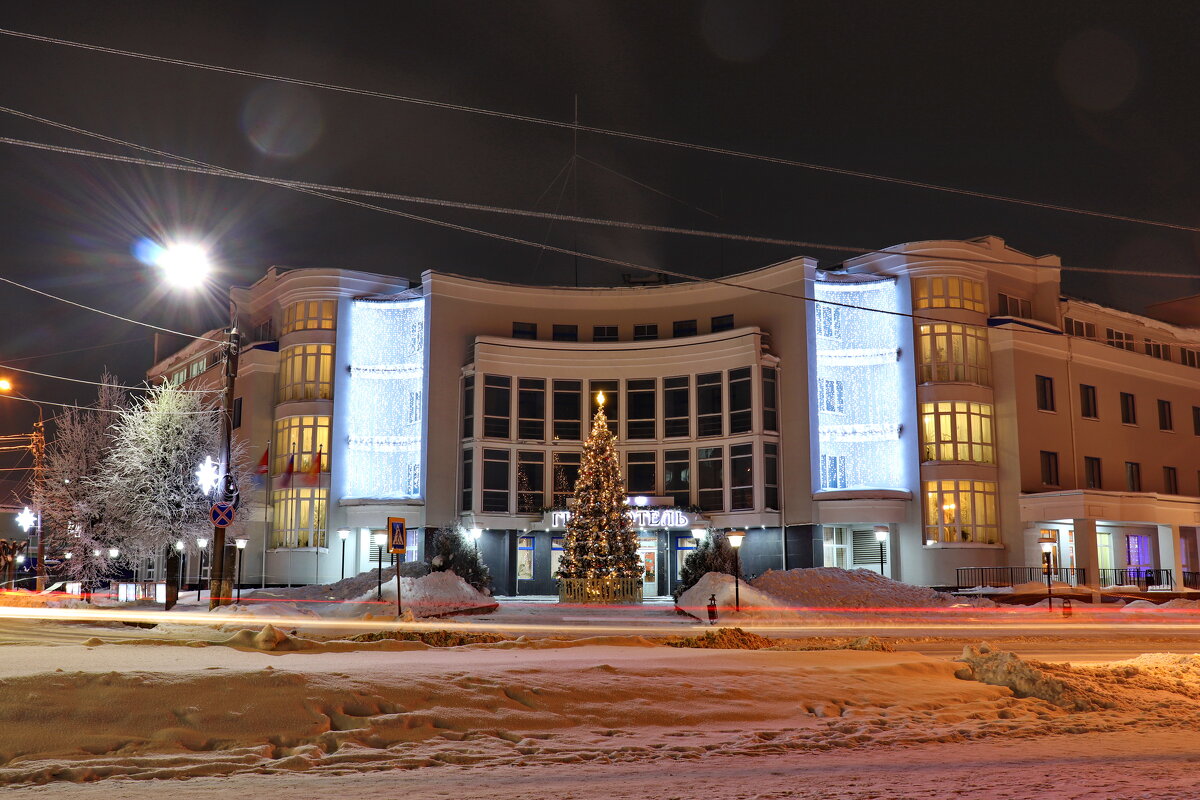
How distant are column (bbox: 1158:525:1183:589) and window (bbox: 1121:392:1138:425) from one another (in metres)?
4.94

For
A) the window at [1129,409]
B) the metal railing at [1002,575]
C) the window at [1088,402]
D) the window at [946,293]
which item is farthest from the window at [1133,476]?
the window at [946,293]

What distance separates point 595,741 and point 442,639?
8.40 metres

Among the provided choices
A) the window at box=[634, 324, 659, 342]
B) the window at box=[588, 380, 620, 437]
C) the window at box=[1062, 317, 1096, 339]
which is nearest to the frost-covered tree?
the window at box=[588, 380, 620, 437]

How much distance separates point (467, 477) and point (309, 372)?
8.72 meters

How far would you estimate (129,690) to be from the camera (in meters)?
9.23

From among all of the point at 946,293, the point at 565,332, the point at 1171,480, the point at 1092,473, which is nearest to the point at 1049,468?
the point at 1092,473

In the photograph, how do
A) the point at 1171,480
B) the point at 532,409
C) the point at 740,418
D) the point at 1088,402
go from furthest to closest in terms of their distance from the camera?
the point at 1171,480 < the point at 532,409 < the point at 1088,402 < the point at 740,418

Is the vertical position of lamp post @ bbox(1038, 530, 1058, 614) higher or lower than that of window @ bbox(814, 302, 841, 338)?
lower

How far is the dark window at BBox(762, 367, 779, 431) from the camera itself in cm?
4334

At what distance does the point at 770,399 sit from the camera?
43750 millimetres

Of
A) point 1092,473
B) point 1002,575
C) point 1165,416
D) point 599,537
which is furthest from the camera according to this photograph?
point 1165,416

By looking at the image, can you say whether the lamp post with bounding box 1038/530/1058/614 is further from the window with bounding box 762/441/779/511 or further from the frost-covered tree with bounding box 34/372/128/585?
the frost-covered tree with bounding box 34/372/128/585

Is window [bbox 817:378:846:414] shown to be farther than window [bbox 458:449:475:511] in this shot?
No

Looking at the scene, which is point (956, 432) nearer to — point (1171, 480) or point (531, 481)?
point (1171, 480)
